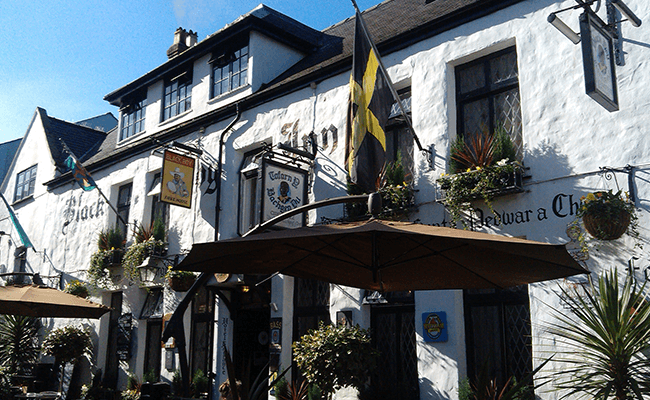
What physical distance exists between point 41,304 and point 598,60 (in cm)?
834

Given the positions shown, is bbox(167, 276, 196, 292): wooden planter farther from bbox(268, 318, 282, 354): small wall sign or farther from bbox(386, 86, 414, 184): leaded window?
bbox(386, 86, 414, 184): leaded window

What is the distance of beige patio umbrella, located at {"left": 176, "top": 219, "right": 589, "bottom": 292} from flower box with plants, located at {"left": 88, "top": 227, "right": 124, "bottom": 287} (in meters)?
10.8

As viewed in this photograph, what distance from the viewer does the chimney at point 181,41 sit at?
18.4 m

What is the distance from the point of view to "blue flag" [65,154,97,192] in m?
16.1

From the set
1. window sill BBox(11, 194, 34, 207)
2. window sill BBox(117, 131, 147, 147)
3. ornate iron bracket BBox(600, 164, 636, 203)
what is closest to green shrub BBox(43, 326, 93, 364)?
window sill BBox(117, 131, 147, 147)

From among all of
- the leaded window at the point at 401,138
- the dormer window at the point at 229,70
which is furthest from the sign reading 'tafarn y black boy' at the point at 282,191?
the dormer window at the point at 229,70

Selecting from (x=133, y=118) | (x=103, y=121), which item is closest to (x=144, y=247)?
(x=133, y=118)

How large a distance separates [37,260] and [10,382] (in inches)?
225

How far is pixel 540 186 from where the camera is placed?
28.0 ft

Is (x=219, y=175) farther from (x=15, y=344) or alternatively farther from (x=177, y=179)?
(x=15, y=344)

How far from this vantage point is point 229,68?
15.0 metres

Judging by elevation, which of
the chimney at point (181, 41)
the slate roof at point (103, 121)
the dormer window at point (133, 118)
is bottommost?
the dormer window at point (133, 118)

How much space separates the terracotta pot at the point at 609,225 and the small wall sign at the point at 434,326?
2561mm

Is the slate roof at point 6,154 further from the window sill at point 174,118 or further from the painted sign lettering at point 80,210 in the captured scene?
the window sill at point 174,118
